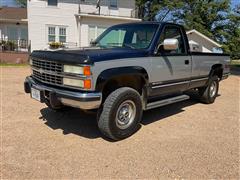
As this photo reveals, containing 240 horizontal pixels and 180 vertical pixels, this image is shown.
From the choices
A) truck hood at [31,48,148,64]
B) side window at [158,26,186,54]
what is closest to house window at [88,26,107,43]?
side window at [158,26,186,54]

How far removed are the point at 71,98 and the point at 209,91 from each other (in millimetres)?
4787

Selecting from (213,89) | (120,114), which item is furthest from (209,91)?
(120,114)

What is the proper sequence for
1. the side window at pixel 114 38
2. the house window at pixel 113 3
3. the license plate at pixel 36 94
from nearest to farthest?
the license plate at pixel 36 94
the side window at pixel 114 38
the house window at pixel 113 3

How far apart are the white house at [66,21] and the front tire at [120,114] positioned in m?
15.7

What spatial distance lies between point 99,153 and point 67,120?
1.73 meters

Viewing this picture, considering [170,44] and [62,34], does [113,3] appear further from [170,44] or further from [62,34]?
[170,44]

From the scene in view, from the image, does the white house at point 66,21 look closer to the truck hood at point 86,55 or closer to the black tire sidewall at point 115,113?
the truck hood at point 86,55

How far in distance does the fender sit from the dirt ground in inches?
41.8

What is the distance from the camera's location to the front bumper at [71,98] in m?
3.82

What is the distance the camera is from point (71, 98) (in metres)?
3.90

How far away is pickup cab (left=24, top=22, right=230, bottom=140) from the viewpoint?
→ 391cm

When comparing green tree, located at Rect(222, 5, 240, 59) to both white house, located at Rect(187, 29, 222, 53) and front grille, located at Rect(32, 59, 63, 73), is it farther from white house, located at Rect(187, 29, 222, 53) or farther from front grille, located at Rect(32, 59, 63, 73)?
front grille, located at Rect(32, 59, 63, 73)

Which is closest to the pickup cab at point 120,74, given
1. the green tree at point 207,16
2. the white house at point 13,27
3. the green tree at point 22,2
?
the white house at point 13,27

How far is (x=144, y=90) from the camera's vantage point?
4836 millimetres
